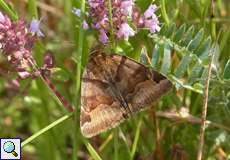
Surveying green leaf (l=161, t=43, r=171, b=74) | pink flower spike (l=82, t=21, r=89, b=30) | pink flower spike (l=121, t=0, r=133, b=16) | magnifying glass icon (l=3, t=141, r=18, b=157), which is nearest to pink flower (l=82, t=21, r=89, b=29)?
pink flower spike (l=82, t=21, r=89, b=30)

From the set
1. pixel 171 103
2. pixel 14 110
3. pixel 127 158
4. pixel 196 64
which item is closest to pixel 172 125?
pixel 171 103

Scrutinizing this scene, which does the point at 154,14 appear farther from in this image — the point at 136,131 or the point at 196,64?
the point at 136,131

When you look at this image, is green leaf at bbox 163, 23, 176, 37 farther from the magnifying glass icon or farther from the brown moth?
the magnifying glass icon

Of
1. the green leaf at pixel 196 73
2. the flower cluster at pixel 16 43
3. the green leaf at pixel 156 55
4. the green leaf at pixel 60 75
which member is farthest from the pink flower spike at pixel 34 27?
the green leaf at pixel 196 73

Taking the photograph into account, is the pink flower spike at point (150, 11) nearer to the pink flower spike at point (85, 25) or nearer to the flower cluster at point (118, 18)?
the flower cluster at point (118, 18)

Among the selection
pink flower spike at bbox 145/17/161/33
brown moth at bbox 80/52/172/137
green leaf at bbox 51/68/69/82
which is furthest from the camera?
green leaf at bbox 51/68/69/82
